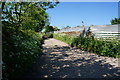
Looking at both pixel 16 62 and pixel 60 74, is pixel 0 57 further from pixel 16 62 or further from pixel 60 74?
pixel 60 74

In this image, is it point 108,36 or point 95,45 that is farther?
point 108,36

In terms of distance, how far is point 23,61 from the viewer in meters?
3.60

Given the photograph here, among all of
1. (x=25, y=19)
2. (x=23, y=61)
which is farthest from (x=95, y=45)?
(x=23, y=61)

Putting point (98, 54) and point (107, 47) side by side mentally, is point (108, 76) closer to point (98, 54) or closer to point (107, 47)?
point (107, 47)

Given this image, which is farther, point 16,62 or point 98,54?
point 98,54

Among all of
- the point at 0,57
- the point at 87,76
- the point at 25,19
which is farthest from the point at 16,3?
the point at 87,76

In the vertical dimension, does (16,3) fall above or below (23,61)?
above

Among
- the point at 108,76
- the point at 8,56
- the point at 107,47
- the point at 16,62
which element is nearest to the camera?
the point at 8,56

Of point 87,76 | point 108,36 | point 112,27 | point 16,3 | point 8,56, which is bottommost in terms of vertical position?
point 87,76

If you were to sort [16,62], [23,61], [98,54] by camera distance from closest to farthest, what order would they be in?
[16,62] < [23,61] < [98,54]

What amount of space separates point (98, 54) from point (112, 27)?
3059 mm

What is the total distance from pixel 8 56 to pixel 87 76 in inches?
114

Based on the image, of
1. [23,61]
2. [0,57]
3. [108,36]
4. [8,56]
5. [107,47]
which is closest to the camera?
[0,57]

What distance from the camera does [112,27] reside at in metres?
9.45
